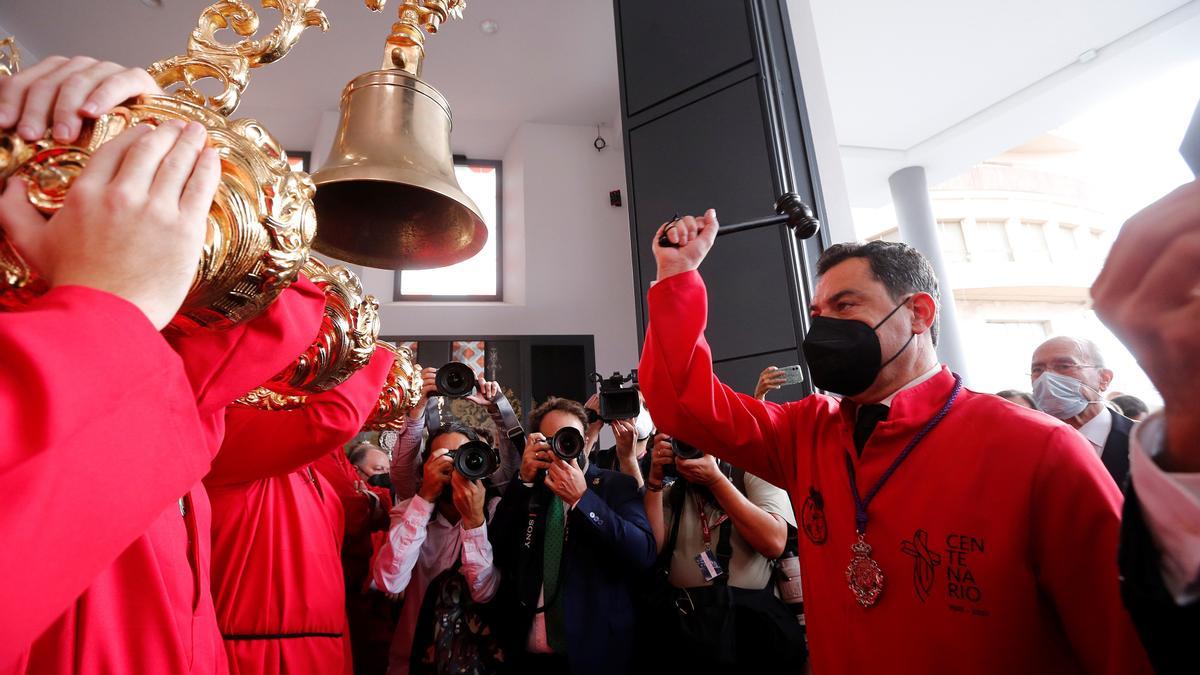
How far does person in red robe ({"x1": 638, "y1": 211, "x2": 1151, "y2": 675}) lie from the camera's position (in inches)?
39.6

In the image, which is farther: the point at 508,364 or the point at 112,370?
the point at 508,364

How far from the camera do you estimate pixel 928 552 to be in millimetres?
1127

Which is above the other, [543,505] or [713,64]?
[713,64]

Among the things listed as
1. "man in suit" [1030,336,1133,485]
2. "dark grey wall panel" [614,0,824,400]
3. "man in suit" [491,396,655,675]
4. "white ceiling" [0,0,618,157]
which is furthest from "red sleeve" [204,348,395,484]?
"white ceiling" [0,0,618,157]

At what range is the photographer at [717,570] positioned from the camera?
195 cm

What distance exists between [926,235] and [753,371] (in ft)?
15.3

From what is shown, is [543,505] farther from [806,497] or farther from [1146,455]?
[1146,455]

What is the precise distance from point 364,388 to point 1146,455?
4.75 feet

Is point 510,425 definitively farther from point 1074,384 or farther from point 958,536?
point 1074,384

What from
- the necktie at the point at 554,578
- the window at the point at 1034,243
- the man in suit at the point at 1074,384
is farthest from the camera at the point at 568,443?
the window at the point at 1034,243

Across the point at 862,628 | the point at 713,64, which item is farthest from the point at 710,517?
the point at 713,64

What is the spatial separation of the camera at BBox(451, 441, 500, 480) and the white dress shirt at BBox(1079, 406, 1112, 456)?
2.24 meters

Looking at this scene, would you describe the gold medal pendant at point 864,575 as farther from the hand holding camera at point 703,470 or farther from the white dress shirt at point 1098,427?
the white dress shirt at point 1098,427

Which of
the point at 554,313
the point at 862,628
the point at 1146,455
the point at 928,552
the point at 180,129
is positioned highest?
the point at 554,313
